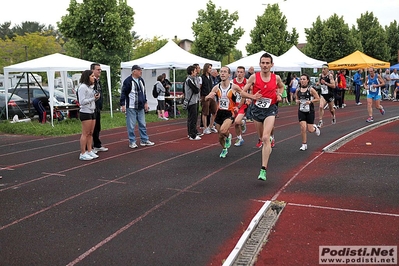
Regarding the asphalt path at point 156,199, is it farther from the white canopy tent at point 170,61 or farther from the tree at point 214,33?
the tree at point 214,33

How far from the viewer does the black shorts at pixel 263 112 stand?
7.28 meters

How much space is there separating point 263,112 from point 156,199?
242 cm

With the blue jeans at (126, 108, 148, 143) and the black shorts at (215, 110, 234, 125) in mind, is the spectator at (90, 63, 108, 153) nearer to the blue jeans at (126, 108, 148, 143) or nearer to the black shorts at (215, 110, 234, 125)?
the blue jeans at (126, 108, 148, 143)

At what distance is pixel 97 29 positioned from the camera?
23.0 meters

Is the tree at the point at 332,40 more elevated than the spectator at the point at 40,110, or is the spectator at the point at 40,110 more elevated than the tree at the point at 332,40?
the tree at the point at 332,40

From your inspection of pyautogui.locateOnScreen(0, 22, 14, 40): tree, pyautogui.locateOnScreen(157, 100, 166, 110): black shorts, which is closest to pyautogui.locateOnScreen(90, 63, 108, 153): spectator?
pyautogui.locateOnScreen(157, 100, 166, 110): black shorts

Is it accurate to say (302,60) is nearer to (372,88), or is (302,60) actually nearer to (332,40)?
(372,88)

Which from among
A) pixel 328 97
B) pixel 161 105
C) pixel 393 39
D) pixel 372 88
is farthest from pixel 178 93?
pixel 393 39

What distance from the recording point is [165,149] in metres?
10.4

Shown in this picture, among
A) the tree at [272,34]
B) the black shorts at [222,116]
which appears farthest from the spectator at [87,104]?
the tree at [272,34]

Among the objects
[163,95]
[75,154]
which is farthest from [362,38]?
[75,154]

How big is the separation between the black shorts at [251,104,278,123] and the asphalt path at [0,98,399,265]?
1.00 m

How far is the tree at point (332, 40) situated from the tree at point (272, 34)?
2983 millimetres

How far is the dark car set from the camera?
17906mm
